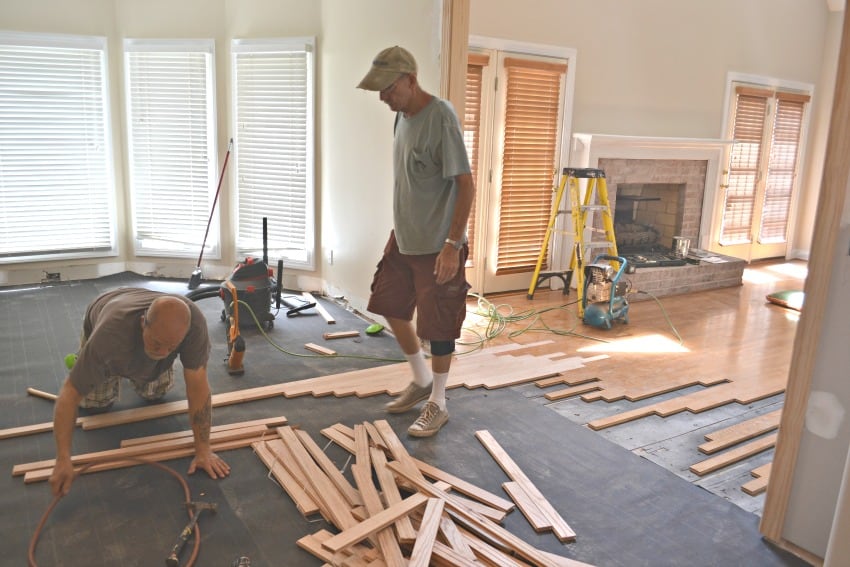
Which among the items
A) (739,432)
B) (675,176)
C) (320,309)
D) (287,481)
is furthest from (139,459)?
(675,176)

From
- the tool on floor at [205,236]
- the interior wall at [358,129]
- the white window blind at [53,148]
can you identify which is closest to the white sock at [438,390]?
the interior wall at [358,129]

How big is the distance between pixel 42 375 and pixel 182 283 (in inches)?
98.0

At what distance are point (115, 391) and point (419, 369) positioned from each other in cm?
152

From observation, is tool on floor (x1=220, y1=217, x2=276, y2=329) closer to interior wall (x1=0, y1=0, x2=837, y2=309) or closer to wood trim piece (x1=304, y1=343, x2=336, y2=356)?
wood trim piece (x1=304, y1=343, x2=336, y2=356)

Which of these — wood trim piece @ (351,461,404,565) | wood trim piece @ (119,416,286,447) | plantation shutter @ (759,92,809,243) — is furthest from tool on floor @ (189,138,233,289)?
plantation shutter @ (759,92,809,243)

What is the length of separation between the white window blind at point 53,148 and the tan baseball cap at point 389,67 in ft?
13.9

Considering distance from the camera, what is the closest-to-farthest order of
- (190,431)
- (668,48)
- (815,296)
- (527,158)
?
(815,296), (190,431), (527,158), (668,48)

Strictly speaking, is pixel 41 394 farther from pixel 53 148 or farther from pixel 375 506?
pixel 53 148

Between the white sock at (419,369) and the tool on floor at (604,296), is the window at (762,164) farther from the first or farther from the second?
the white sock at (419,369)

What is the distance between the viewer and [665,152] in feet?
22.1

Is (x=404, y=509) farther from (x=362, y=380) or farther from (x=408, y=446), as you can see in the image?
(x=362, y=380)

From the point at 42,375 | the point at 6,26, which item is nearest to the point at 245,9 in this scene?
the point at 6,26

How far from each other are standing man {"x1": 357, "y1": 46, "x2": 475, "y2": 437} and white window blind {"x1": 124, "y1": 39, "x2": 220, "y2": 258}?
3.56 meters

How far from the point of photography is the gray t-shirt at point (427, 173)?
2.97 meters
